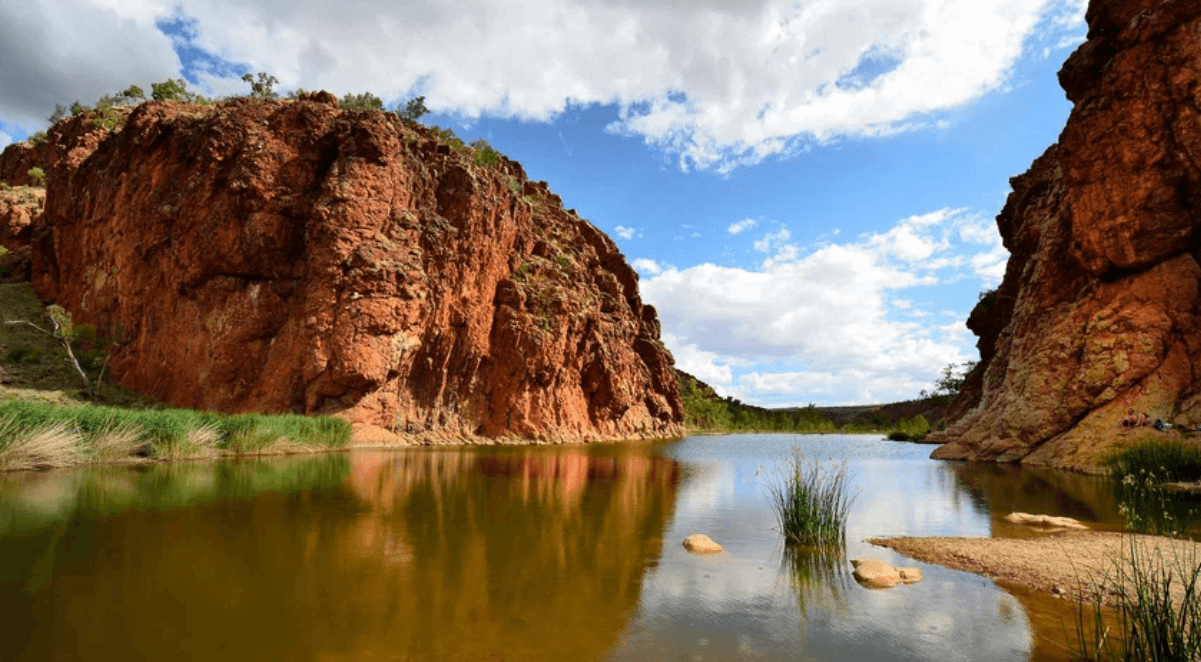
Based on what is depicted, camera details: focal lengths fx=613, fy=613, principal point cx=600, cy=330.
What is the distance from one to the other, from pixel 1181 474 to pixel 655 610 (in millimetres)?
18613

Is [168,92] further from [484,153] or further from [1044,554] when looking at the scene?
[1044,554]

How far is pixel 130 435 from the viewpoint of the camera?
18.8 m

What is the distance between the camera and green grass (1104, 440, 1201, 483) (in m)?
16.9

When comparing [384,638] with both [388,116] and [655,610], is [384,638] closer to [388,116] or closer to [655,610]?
[655,610]

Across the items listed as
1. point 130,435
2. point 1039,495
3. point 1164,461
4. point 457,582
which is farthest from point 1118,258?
point 130,435

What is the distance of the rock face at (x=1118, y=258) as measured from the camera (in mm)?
22672

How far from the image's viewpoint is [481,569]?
832 centimetres

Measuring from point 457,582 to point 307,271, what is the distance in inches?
1333

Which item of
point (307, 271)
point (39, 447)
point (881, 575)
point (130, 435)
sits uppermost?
point (307, 271)

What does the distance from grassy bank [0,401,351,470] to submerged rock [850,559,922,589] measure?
19.8 metres

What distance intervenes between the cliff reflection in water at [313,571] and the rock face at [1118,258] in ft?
65.1

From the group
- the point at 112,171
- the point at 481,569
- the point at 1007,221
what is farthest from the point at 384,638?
the point at 1007,221

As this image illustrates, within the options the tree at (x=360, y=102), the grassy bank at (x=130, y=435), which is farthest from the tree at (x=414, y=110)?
the grassy bank at (x=130, y=435)

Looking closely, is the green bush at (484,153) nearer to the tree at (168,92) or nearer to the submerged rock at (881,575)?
the tree at (168,92)
